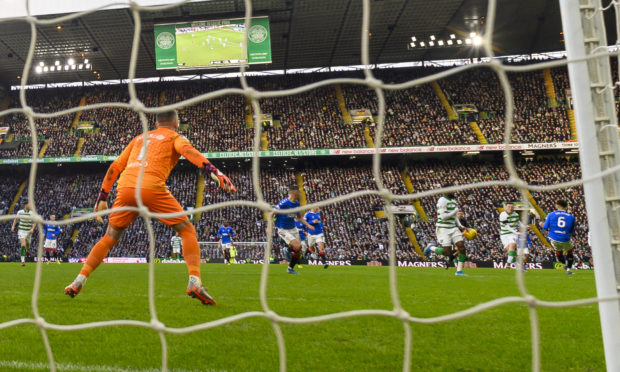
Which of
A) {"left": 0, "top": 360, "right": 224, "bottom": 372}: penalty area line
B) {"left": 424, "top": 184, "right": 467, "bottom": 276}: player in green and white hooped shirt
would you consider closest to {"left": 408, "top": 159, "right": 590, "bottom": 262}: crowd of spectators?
{"left": 424, "top": 184, "right": 467, "bottom": 276}: player in green and white hooped shirt

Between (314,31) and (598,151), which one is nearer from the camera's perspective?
(598,151)

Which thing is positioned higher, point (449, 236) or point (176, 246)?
point (176, 246)

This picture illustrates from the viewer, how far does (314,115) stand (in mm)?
27609

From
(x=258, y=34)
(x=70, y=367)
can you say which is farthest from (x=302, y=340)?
(x=258, y=34)

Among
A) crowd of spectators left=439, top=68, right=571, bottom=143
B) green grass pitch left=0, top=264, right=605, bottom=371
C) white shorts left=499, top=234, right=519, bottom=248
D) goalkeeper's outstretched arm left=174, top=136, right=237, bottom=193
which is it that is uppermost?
crowd of spectators left=439, top=68, right=571, bottom=143

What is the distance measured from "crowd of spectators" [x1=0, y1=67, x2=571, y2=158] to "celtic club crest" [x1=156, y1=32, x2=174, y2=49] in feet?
21.3

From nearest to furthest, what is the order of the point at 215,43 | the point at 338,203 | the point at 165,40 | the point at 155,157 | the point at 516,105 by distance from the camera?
the point at 155,157 < the point at 215,43 < the point at 165,40 < the point at 338,203 < the point at 516,105

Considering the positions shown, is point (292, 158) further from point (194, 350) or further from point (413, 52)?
point (194, 350)

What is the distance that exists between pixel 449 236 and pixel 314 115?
18748 millimetres

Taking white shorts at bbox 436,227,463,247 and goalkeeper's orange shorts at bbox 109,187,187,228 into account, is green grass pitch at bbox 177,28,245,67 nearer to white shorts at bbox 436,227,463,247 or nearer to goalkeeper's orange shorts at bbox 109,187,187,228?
white shorts at bbox 436,227,463,247

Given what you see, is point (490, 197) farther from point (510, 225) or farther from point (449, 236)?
point (449, 236)

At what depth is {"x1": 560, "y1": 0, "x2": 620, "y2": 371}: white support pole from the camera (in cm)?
191

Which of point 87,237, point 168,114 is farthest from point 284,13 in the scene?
point 168,114

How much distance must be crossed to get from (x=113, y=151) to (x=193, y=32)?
9.79 meters
